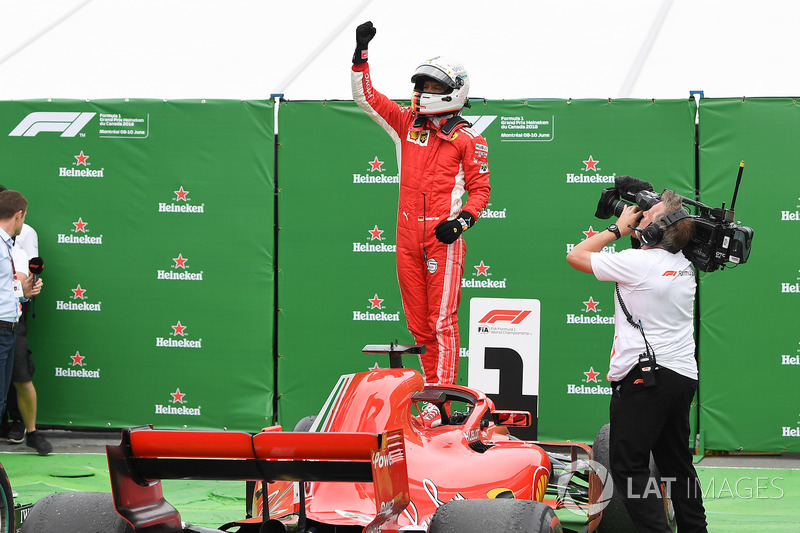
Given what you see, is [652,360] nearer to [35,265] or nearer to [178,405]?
[178,405]

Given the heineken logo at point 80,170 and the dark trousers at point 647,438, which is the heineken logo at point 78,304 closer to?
the heineken logo at point 80,170

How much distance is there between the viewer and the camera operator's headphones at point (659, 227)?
12.6ft

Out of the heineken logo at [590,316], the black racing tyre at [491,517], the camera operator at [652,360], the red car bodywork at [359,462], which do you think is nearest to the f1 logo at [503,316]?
the heineken logo at [590,316]

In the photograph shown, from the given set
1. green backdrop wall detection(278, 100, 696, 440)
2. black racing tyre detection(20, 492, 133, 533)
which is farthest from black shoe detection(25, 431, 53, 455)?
black racing tyre detection(20, 492, 133, 533)

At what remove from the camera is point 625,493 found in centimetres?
382

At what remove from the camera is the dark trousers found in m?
3.79

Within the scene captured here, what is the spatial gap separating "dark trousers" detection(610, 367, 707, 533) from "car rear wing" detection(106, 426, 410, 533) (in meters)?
1.26

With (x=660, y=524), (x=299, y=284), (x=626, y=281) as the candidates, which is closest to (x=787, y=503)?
(x=660, y=524)

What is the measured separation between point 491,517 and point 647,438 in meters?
1.15

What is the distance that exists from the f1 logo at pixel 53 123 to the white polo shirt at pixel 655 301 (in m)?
5.12

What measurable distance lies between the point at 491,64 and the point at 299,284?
2389mm

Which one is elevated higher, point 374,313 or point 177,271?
point 177,271

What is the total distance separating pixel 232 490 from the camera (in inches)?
231

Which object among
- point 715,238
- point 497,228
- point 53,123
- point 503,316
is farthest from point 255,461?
point 53,123
